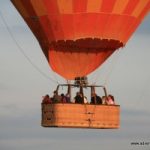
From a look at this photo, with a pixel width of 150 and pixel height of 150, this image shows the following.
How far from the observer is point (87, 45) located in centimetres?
7156

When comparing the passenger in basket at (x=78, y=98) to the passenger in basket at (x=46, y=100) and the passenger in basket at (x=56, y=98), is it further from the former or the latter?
the passenger in basket at (x=46, y=100)

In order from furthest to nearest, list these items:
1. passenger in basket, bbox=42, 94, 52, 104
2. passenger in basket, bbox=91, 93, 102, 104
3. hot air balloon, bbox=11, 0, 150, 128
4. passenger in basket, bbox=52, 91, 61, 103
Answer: passenger in basket, bbox=91, 93, 102, 104 → passenger in basket, bbox=42, 94, 52, 104 → passenger in basket, bbox=52, 91, 61, 103 → hot air balloon, bbox=11, 0, 150, 128

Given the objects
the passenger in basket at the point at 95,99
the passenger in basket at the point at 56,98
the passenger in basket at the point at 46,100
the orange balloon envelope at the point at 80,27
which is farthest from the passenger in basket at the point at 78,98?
the orange balloon envelope at the point at 80,27

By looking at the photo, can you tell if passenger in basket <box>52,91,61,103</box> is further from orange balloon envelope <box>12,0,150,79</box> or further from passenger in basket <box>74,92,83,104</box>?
orange balloon envelope <box>12,0,150,79</box>

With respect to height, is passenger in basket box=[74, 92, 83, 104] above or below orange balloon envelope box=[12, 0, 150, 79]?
below

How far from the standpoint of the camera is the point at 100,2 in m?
70.2

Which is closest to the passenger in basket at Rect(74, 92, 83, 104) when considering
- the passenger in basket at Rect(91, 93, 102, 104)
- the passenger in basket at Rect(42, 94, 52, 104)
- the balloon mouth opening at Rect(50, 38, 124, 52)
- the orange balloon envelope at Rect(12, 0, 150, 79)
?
the passenger in basket at Rect(91, 93, 102, 104)

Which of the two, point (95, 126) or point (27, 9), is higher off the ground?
point (27, 9)

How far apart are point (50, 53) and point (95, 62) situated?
1760 mm

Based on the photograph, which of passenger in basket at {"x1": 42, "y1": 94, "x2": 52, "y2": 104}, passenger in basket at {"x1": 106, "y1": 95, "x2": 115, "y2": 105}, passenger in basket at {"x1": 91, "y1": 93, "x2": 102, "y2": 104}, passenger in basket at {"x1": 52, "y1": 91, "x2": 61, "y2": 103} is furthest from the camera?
passenger in basket at {"x1": 106, "y1": 95, "x2": 115, "y2": 105}

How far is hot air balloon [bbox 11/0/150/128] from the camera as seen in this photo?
70000mm

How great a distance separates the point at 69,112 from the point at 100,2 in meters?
4.12

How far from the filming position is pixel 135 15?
235ft

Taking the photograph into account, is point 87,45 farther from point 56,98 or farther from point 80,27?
point 56,98
